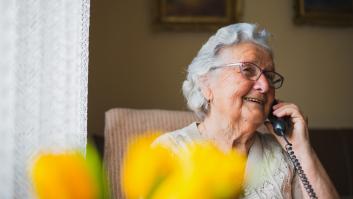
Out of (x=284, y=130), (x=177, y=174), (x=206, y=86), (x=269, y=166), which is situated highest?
(x=177, y=174)

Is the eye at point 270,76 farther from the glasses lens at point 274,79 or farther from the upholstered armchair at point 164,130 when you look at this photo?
the upholstered armchair at point 164,130

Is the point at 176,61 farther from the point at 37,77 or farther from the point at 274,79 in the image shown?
the point at 37,77

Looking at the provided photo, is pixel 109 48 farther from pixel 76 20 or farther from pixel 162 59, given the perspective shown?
pixel 76 20

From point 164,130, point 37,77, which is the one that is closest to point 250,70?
point 164,130

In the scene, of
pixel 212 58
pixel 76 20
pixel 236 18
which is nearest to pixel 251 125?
pixel 212 58

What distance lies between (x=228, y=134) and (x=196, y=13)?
41.1 inches

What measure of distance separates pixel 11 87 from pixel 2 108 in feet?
0.14

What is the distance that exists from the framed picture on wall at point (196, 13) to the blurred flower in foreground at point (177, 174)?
1859 mm

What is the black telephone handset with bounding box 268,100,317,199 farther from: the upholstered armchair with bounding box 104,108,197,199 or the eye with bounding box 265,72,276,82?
the upholstered armchair with bounding box 104,108,197,199

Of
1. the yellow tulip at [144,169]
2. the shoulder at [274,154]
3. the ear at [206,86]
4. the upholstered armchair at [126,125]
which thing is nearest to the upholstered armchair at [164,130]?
the upholstered armchair at [126,125]

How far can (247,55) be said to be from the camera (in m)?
1.36

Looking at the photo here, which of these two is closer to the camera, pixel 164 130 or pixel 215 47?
pixel 215 47

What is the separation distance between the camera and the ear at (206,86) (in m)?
1.42

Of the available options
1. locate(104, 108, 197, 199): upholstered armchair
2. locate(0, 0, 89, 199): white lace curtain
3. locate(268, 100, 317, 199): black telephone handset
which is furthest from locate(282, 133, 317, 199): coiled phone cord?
locate(0, 0, 89, 199): white lace curtain
